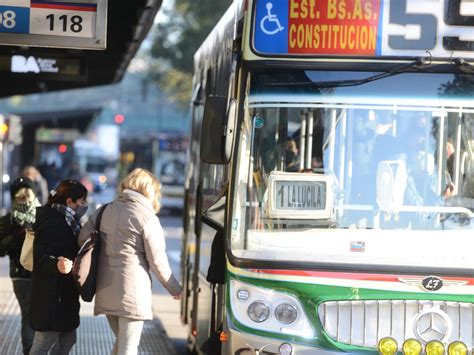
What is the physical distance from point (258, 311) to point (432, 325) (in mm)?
1123

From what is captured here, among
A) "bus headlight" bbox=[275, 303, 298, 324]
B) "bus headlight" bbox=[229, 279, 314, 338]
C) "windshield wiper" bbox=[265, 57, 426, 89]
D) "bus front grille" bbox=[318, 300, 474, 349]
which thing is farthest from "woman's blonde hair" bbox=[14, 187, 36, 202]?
"bus front grille" bbox=[318, 300, 474, 349]

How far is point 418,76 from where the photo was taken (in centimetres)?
767

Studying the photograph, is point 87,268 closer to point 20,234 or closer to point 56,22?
point 56,22

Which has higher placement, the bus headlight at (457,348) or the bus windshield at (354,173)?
the bus windshield at (354,173)

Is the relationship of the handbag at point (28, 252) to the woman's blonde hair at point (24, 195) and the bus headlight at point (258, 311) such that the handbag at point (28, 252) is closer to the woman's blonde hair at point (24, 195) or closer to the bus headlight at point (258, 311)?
the woman's blonde hair at point (24, 195)

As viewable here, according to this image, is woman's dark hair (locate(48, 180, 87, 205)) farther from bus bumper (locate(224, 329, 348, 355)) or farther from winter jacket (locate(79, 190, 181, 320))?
bus bumper (locate(224, 329, 348, 355))

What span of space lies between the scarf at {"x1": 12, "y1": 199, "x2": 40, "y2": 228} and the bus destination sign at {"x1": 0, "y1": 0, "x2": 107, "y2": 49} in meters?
1.93

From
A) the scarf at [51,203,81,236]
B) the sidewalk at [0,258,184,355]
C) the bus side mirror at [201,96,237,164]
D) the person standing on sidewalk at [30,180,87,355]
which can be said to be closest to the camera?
→ the bus side mirror at [201,96,237,164]

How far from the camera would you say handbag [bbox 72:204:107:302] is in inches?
302

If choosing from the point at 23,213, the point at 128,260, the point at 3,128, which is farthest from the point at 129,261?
the point at 3,128

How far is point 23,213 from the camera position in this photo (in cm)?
1008

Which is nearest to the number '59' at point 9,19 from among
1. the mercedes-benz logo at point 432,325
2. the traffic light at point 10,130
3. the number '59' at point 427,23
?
the number '59' at point 427,23

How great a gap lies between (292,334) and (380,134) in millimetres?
1442

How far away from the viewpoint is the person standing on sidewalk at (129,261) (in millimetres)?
7680
